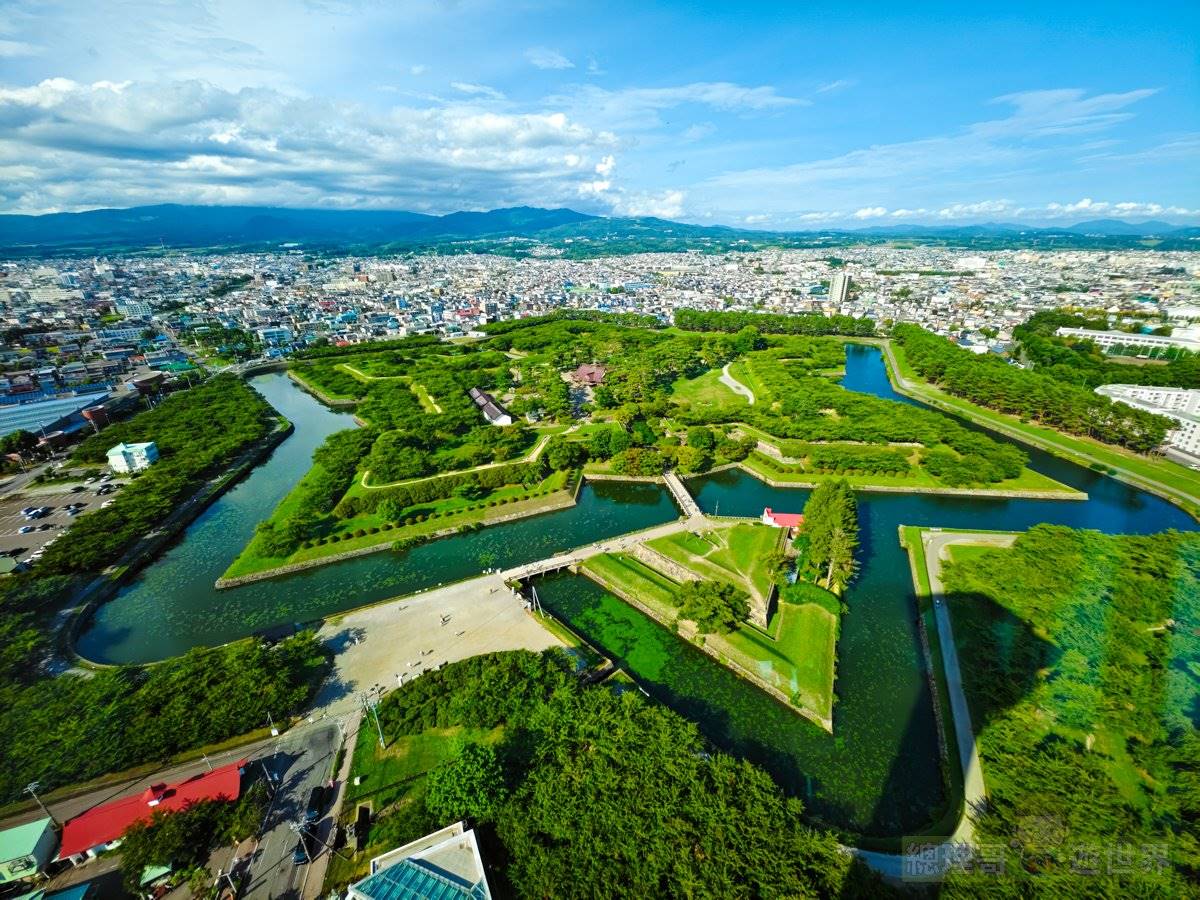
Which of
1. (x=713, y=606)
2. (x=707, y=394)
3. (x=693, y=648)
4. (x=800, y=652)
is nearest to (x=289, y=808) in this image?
(x=693, y=648)

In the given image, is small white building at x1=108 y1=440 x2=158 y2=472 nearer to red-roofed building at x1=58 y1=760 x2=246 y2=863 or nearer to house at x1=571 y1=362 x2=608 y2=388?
red-roofed building at x1=58 y1=760 x2=246 y2=863

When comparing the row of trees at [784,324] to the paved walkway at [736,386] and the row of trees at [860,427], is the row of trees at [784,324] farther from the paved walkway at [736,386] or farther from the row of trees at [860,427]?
the row of trees at [860,427]

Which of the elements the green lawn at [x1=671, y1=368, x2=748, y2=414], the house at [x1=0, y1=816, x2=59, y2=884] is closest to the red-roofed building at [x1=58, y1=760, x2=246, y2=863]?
the house at [x1=0, y1=816, x2=59, y2=884]

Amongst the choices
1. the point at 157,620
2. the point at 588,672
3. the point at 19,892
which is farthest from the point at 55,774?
the point at 588,672

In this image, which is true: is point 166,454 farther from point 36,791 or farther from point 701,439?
point 701,439

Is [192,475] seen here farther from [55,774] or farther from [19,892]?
[19,892]

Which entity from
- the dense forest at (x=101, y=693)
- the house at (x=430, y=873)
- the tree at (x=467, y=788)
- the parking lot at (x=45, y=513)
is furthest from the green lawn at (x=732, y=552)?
the parking lot at (x=45, y=513)
